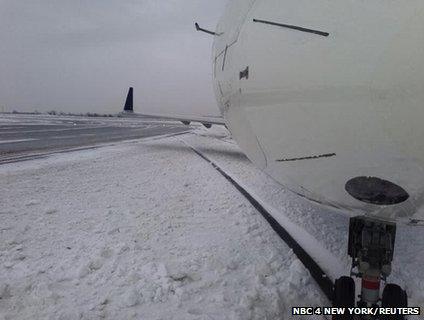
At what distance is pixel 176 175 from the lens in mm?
8477

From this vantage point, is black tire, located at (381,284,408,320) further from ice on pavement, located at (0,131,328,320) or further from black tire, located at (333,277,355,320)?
ice on pavement, located at (0,131,328,320)

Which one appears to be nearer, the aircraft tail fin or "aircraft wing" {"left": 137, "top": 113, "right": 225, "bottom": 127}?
"aircraft wing" {"left": 137, "top": 113, "right": 225, "bottom": 127}

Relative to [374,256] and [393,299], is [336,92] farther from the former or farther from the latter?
[393,299]

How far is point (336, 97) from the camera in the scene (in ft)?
4.40

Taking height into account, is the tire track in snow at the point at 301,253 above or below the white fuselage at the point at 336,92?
below

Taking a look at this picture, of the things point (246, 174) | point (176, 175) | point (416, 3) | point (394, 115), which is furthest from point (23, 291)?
point (246, 174)

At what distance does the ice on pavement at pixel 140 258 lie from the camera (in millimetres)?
2693

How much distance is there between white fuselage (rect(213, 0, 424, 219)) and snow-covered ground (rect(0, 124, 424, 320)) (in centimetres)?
98

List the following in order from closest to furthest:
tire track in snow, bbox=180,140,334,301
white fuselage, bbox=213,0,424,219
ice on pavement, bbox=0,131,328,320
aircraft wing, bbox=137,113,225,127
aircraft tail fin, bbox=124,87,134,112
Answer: white fuselage, bbox=213,0,424,219 < ice on pavement, bbox=0,131,328,320 < tire track in snow, bbox=180,140,334,301 < aircraft wing, bbox=137,113,225,127 < aircraft tail fin, bbox=124,87,134,112

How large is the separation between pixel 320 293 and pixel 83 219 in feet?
10.1

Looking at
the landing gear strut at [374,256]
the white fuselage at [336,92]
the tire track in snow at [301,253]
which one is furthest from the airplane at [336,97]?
the tire track in snow at [301,253]

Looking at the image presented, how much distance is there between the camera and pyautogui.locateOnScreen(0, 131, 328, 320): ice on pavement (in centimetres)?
269

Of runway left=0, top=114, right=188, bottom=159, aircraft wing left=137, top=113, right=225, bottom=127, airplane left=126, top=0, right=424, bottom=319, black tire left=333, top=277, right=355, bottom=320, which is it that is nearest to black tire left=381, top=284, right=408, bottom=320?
black tire left=333, top=277, right=355, bottom=320

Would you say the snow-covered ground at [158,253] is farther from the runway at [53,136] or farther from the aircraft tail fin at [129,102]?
the aircraft tail fin at [129,102]
